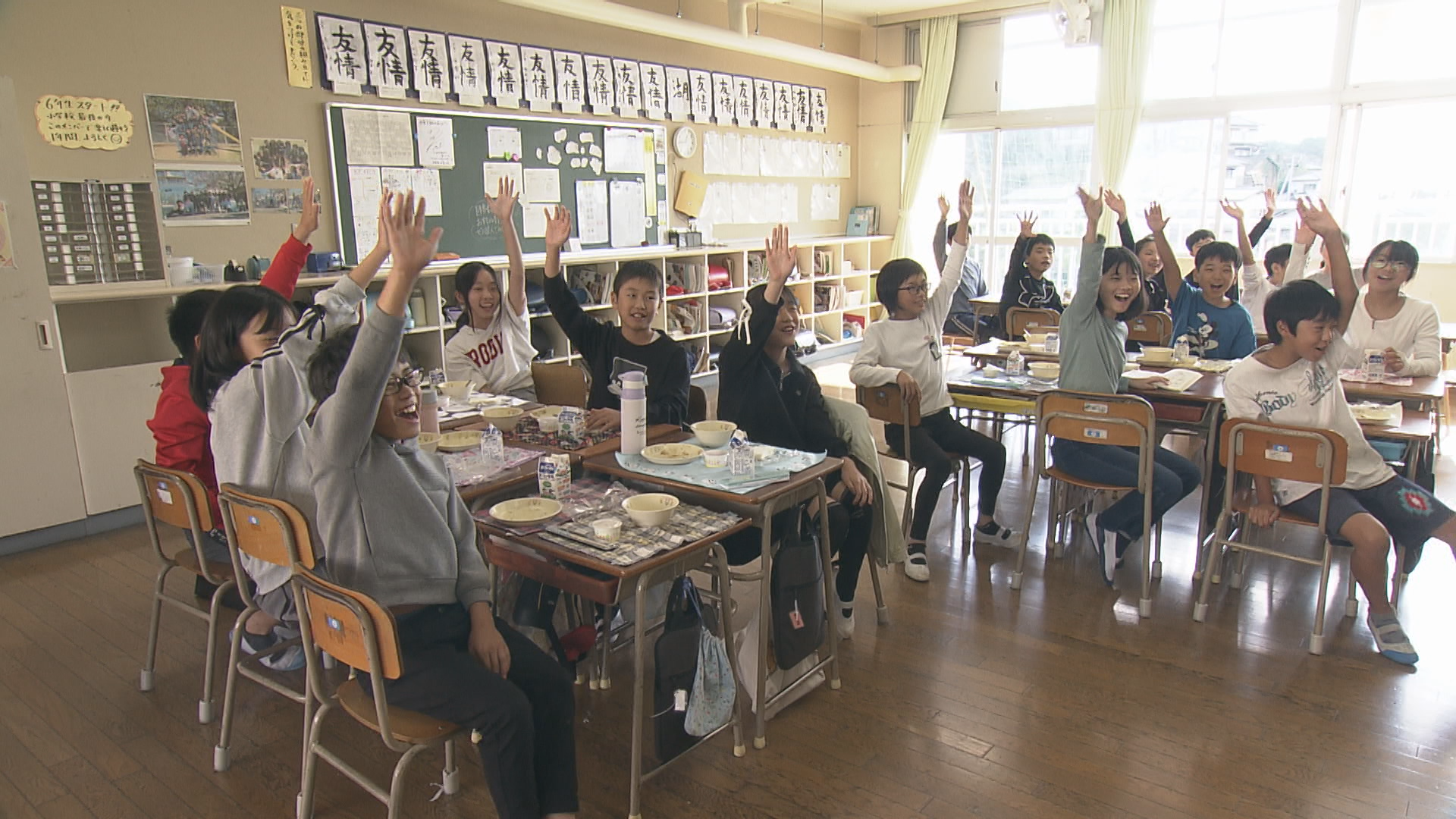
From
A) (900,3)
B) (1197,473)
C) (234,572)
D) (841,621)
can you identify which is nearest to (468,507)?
(234,572)

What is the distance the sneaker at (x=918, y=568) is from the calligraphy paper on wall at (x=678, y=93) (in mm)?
5071

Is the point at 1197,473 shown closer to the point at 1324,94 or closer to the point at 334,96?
the point at 334,96

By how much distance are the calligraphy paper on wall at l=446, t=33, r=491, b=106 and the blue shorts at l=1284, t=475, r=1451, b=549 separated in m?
5.36

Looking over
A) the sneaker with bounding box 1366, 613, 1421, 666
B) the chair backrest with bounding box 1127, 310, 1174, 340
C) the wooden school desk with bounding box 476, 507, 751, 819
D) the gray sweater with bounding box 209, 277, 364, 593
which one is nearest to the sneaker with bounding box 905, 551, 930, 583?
the wooden school desk with bounding box 476, 507, 751, 819

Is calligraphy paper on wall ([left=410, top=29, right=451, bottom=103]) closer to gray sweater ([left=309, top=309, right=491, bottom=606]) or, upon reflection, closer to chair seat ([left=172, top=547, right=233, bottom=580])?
chair seat ([left=172, top=547, right=233, bottom=580])

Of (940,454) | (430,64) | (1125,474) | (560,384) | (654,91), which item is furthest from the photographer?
(654,91)

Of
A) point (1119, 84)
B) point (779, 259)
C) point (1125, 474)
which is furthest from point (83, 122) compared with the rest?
point (1119, 84)

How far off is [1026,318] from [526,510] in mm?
4127

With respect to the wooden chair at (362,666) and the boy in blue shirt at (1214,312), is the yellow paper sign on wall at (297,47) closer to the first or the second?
the wooden chair at (362,666)

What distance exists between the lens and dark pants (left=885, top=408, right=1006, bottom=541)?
3.81 metres

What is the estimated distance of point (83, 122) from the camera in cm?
443

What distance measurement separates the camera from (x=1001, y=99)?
9.09 metres

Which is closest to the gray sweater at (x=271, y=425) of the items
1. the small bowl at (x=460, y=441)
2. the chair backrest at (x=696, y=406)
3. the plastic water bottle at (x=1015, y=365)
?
the small bowl at (x=460, y=441)

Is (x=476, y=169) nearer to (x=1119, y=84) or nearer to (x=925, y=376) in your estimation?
(x=925, y=376)
